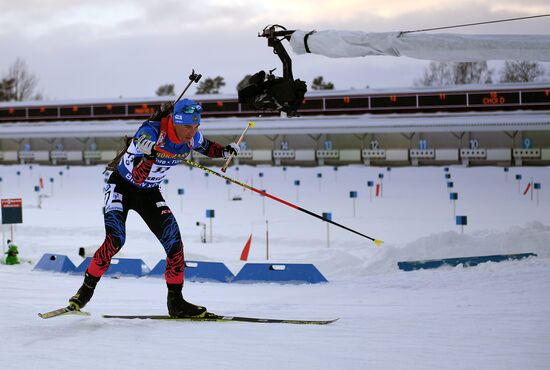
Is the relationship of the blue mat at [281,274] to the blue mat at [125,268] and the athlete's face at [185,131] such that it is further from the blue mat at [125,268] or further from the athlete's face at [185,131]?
the athlete's face at [185,131]

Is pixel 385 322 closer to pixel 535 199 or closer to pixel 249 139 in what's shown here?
pixel 535 199

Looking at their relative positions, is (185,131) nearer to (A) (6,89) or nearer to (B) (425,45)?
(B) (425,45)

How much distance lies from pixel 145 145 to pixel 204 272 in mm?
4138

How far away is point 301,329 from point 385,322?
77cm

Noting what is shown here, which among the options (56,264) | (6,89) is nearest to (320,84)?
(6,89)

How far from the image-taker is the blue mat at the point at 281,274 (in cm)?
920

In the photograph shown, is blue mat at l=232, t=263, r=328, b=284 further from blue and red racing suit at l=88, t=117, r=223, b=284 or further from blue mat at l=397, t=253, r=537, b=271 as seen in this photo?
blue and red racing suit at l=88, t=117, r=223, b=284

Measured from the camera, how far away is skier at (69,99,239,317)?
613 centimetres

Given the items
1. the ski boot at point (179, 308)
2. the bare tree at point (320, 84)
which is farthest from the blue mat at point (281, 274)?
the bare tree at point (320, 84)

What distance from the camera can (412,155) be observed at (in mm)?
41688

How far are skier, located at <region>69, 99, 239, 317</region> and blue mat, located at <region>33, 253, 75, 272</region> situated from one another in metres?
4.12

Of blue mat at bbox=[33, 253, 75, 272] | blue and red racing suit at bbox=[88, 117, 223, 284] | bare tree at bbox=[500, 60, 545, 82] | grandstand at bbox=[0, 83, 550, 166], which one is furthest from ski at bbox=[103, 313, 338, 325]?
bare tree at bbox=[500, 60, 545, 82]

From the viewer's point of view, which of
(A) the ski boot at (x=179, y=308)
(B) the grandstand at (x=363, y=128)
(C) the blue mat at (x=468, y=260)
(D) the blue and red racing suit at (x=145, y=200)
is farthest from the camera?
(B) the grandstand at (x=363, y=128)

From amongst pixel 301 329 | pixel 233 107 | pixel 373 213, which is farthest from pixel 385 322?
pixel 233 107
